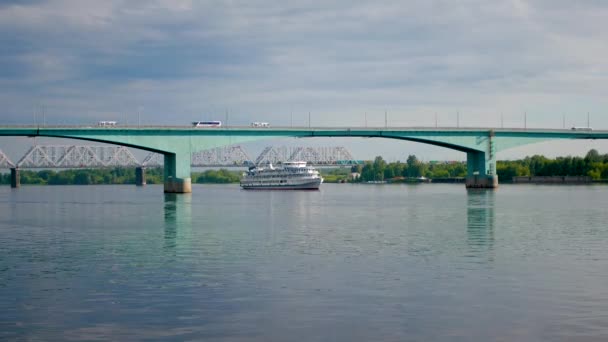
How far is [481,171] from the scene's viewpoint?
369 ft

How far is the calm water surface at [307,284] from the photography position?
15.4 meters

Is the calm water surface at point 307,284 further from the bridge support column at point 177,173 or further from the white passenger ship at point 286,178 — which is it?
the white passenger ship at point 286,178

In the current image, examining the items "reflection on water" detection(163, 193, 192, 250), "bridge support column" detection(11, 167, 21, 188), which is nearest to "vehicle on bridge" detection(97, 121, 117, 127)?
"reflection on water" detection(163, 193, 192, 250)

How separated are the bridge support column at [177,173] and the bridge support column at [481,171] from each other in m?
41.6

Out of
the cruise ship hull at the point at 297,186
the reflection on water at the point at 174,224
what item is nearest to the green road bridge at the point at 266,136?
the cruise ship hull at the point at 297,186

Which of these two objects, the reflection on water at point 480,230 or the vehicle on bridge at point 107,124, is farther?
the vehicle on bridge at point 107,124

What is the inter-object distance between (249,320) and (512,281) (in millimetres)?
8233

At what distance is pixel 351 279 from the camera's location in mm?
21547

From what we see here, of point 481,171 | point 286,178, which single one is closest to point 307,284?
point 481,171

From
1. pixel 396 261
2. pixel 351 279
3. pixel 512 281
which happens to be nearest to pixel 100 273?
pixel 351 279

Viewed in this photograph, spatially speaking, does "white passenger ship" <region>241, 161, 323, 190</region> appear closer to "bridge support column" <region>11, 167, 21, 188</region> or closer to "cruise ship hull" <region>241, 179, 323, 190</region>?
"cruise ship hull" <region>241, 179, 323, 190</region>

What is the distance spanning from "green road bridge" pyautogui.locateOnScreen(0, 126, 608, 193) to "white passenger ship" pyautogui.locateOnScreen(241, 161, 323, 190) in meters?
23.9

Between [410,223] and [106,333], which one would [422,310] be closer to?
[106,333]

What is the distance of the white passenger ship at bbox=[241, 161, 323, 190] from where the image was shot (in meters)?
125
